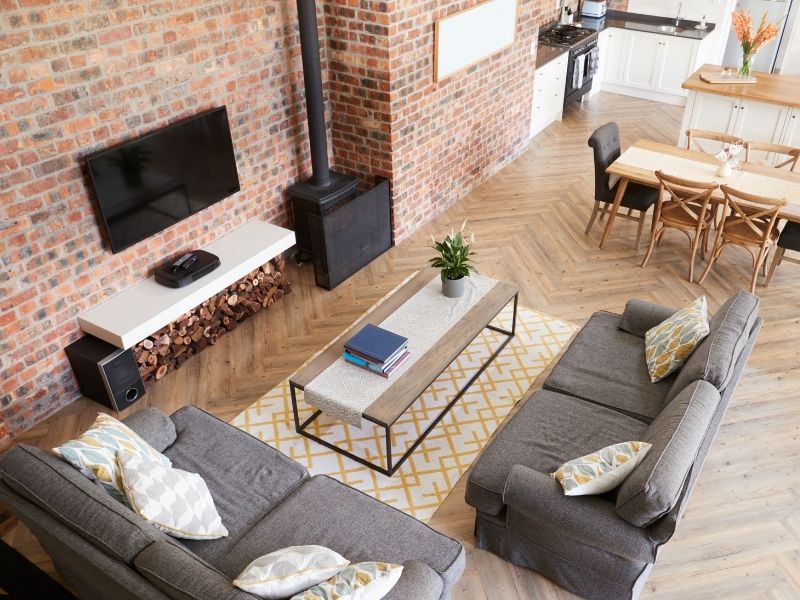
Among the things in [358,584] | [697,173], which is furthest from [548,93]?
[358,584]

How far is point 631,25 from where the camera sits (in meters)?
7.96

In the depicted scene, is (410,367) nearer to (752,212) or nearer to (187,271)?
(187,271)

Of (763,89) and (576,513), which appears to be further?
(763,89)

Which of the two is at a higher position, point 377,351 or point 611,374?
point 377,351

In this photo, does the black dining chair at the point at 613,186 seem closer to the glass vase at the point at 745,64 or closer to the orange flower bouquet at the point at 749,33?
the orange flower bouquet at the point at 749,33

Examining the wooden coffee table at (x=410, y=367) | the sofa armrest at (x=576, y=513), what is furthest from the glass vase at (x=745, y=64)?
the sofa armrest at (x=576, y=513)

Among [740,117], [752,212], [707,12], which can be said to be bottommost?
[752,212]

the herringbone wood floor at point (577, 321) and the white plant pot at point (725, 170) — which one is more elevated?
the white plant pot at point (725, 170)

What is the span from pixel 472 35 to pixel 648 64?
3.36m

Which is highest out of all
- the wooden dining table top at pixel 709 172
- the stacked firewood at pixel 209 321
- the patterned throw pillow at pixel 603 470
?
the wooden dining table top at pixel 709 172

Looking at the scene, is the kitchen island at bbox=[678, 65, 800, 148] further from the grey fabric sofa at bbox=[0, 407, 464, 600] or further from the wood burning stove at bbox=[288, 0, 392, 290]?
the grey fabric sofa at bbox=[0, 407, 464, 600]

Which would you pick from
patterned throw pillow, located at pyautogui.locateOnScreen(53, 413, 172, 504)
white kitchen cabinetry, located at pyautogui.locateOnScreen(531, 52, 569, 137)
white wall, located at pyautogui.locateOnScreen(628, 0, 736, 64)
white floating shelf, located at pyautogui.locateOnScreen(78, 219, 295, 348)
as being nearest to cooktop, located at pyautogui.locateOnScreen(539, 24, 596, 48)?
white kitchen cabinetry, located at pyautogui.locateOnScreen(531, 52, 569, 137)

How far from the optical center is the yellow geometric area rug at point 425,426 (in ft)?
11.9

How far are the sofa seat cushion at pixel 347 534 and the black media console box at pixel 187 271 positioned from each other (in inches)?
68.9
